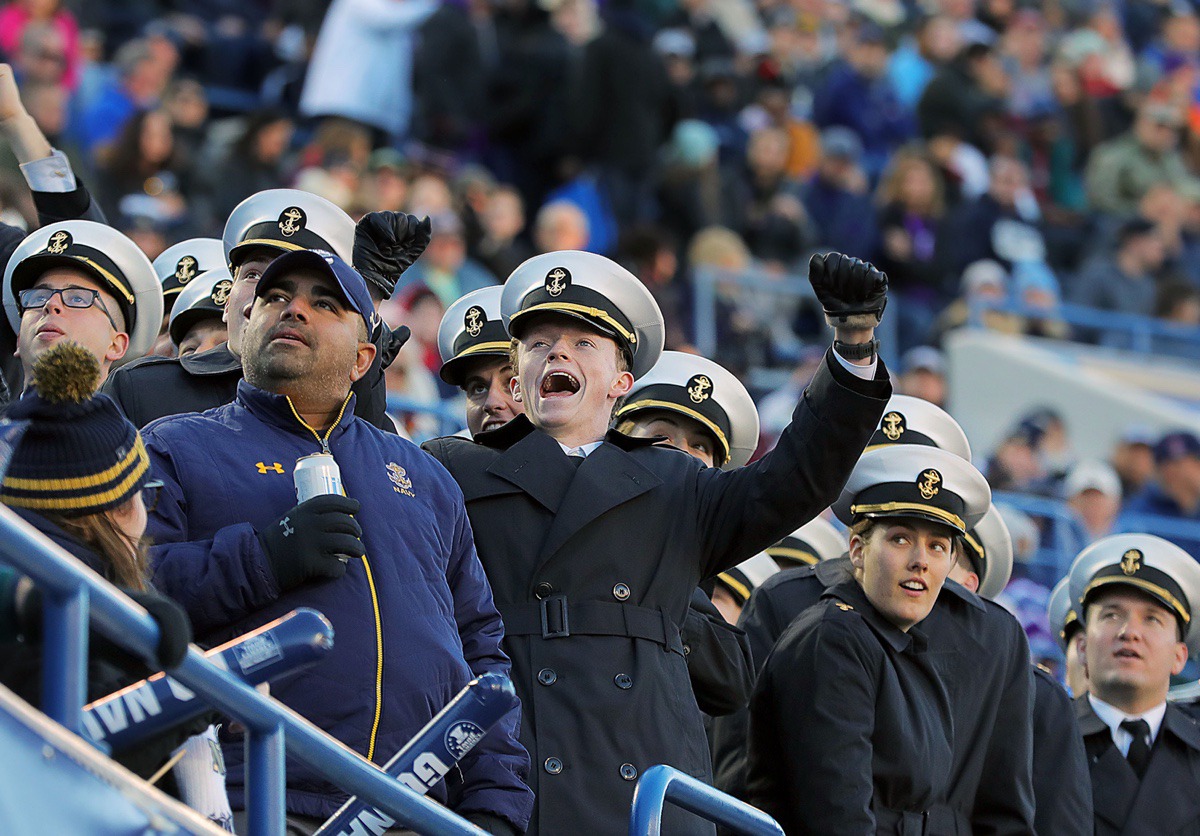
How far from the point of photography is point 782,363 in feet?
48.3

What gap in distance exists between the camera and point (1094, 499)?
12.7 m

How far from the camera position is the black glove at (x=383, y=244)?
5945mm

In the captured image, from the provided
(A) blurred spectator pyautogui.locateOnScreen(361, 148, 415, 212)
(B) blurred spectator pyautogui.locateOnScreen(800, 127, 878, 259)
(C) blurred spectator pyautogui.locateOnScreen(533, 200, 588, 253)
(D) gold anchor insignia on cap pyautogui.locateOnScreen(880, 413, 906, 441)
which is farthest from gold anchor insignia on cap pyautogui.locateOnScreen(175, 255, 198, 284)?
(B) blurred spectator pyautogui.locateOnScreen(800, 127, 878, 259)

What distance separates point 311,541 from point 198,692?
785 millimetres

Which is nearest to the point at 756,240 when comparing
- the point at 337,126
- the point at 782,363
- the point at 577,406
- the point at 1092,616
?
the point at 782,363

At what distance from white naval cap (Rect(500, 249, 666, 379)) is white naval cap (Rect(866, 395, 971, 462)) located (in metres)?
1.46

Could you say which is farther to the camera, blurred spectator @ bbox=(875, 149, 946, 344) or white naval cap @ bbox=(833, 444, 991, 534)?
blurred spectator @ bbox=(875, 149, 946, 344)

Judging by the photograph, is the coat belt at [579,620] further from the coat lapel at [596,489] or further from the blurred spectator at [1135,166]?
the blurred spectator at [1135,166]

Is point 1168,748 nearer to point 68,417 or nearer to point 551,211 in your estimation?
point 68,417

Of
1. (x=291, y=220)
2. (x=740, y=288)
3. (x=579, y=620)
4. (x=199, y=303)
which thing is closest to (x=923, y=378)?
(x=740, y=288)

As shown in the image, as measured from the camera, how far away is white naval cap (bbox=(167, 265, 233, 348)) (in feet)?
20.6

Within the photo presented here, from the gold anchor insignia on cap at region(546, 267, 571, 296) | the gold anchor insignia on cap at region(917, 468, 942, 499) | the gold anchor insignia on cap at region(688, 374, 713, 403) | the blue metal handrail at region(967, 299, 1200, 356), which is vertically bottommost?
the gold anchor insignia on cap at region(917, 468, 942, 499)

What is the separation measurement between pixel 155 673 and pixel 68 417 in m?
0.47

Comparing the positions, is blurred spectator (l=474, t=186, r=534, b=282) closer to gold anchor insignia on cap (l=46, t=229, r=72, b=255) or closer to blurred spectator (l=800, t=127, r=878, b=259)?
blurred spectator (l=800, t=127, r=878, b=259)
